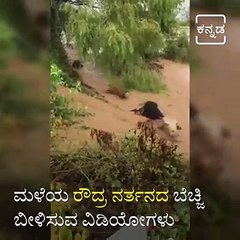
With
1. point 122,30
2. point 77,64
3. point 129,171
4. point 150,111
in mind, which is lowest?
point 129,171

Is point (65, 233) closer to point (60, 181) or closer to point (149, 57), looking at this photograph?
point (60, 181)

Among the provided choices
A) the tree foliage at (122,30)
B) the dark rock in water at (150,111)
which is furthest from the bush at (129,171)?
the tree foliage at (122,30)

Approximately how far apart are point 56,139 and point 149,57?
1.66ft

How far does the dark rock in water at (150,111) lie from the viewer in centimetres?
261

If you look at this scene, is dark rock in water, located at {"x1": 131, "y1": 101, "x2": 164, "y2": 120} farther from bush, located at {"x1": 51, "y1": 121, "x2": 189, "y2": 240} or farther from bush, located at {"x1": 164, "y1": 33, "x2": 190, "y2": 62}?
bush, located at {"x1": 164, "y1": 33, "x2": 190, "y2": 62}

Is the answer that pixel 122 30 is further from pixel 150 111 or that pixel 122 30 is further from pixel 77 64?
pixel 150 111

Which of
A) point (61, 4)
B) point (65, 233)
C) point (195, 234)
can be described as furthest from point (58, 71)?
point (195, 234)

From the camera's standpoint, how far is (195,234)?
2629 mm

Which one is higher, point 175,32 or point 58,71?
point 175,32

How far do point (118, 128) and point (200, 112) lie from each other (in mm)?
340

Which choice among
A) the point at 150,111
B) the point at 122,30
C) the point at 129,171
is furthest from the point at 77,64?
the point at 129,171

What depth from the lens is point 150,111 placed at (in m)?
2.61

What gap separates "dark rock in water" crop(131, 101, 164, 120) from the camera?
8.56 ft

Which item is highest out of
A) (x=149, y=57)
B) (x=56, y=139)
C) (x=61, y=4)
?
(x=61, y=4)
